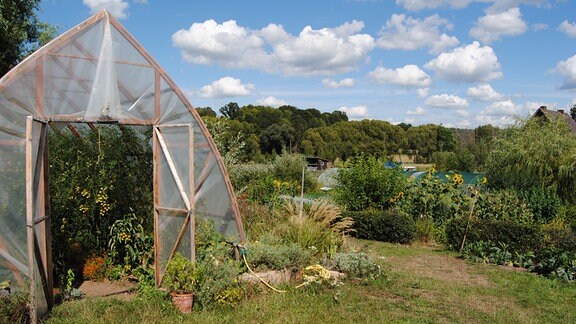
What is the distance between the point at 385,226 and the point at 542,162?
579cm

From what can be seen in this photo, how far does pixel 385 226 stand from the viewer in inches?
472

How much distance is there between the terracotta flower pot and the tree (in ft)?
37.8

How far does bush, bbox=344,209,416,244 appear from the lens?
11.8 metres

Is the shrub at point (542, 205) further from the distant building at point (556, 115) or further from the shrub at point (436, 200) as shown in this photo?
the distant building at point (556, 115)

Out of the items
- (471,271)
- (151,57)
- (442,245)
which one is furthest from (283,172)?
(151,57)

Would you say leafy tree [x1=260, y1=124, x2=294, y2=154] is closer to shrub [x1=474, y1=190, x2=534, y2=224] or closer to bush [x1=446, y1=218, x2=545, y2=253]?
shrub [x1=474, y1=190, x2=534, y2=224]

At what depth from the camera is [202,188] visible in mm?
7617

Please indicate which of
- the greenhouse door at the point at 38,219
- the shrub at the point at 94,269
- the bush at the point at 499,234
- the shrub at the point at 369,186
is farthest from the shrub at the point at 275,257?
the shrub at the point at 369,186

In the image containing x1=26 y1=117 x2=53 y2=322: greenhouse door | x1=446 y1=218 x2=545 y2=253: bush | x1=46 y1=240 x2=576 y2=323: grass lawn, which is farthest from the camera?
x1=446 y1=218 x2=545 y2=253: bush

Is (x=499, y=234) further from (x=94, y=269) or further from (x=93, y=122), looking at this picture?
(x=93, y=122)

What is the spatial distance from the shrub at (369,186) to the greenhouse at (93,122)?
6.39m

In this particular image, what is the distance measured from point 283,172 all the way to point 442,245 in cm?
1334

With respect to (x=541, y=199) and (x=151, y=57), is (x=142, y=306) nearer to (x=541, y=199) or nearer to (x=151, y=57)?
(x=151, y=57)

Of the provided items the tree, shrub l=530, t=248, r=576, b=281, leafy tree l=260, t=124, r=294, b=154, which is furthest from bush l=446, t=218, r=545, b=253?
leafy tree l=260, t=124, r=294, b=154
